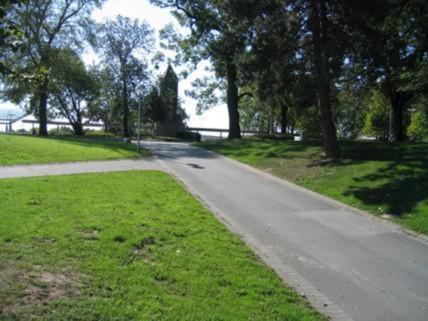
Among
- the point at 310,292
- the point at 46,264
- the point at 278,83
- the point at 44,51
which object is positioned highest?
the point at 44,51

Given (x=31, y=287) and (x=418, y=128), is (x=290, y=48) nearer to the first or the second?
(x=31, y=287)

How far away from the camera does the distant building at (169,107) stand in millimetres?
52125

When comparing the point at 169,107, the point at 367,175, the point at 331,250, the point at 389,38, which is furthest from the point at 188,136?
the point at 331,250

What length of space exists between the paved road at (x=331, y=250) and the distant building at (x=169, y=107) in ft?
125

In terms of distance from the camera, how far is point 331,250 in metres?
8.20

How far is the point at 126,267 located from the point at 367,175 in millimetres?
10758

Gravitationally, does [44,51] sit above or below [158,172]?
above

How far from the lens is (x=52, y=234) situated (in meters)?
7.28

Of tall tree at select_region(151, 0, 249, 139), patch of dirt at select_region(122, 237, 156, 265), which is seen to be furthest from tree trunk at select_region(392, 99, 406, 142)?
patch of dirt at select_region(122, 237, 156, 265)

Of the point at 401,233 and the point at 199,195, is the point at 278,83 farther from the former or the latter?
the point at 401,233

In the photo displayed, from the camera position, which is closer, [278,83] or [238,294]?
[238,294]

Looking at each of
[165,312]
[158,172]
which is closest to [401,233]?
[165,312]

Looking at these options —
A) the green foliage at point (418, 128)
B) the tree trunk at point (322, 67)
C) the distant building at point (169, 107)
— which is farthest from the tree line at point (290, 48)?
the green foliage at point (418, 128)

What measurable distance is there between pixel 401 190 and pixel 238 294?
338 inches
